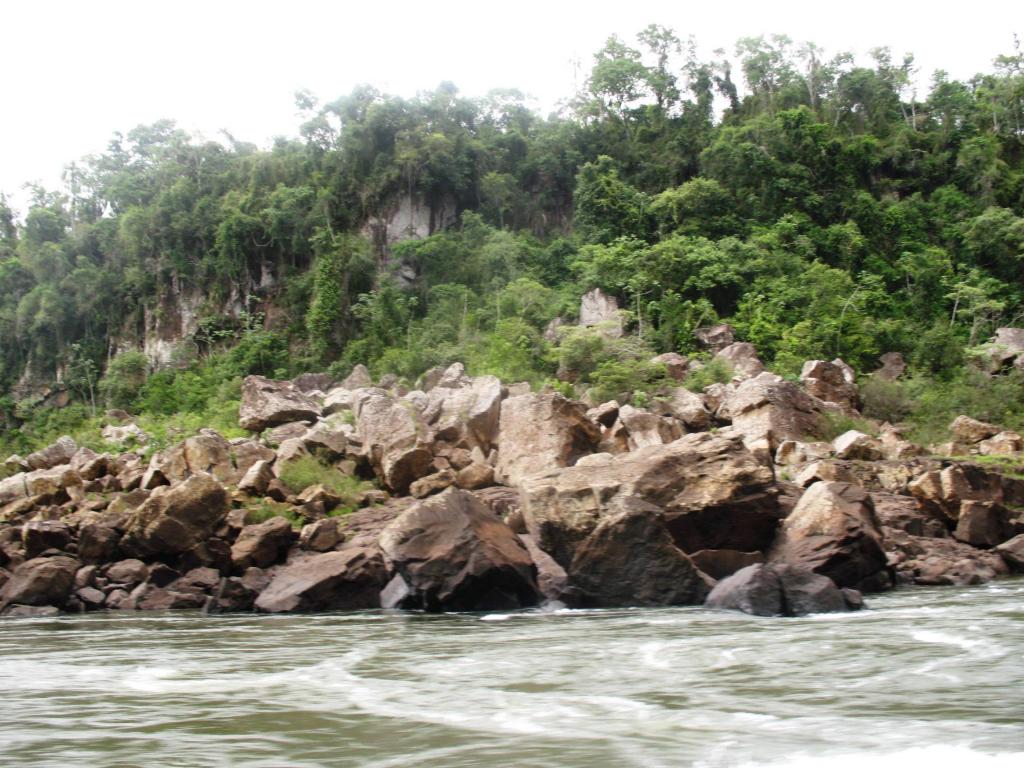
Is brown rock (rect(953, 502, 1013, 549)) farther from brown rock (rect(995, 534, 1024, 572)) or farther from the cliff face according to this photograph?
the cliff face

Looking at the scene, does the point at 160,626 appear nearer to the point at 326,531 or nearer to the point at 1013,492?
the point at 326,531

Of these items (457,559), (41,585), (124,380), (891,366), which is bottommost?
(41,585)

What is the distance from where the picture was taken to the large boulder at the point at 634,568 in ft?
37.9

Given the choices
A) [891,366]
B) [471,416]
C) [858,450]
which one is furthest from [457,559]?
[891,366]

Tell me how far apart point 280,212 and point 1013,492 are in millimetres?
34257

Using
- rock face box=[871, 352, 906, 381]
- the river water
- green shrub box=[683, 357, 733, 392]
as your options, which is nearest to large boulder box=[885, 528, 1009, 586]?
the river water

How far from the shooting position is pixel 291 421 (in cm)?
2478

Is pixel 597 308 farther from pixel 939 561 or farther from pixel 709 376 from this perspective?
pixel 939 561

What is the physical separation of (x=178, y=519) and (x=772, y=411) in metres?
14.0

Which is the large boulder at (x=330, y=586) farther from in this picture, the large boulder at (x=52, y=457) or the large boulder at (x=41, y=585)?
the large boulder at (x=52, y=457)

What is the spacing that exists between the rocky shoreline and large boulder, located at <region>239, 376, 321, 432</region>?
205 cm

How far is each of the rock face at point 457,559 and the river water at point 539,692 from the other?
86cm

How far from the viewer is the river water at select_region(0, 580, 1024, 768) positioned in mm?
4996

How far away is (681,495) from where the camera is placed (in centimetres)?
1266
